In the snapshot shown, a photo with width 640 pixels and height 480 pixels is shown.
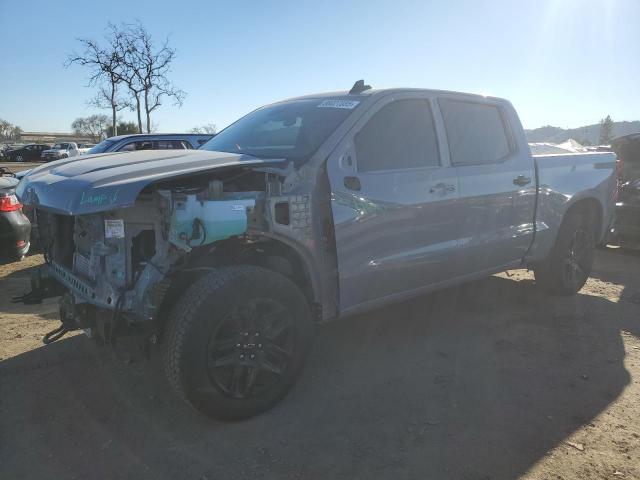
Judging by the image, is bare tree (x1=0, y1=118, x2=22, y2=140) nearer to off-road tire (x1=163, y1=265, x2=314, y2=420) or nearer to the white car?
the white car

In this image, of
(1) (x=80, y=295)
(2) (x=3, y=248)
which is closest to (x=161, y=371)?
(1) (x=80, y=295)

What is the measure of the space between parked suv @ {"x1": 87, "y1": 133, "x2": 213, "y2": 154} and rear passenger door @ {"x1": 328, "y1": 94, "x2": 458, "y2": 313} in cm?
609

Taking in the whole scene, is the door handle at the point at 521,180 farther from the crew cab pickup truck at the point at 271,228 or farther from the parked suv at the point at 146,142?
the parked suv at the point at 146,142

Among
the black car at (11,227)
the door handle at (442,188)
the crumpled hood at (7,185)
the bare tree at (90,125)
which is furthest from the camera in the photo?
the bare tree at (90,125)

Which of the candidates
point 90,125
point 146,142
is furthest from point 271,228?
point 90,125

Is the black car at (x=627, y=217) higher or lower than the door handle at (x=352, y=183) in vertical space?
lower

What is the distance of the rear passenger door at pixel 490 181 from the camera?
4.05 metres

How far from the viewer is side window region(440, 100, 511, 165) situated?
4051 mm

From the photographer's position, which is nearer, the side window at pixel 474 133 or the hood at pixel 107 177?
the hood at pixel 107 177

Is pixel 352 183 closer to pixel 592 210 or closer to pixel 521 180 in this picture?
pixel 521 180

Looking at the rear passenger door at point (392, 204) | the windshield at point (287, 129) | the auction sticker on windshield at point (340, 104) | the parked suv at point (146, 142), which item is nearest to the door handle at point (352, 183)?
the rear passenger door at point (392, 204)

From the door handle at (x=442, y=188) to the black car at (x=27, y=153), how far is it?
4233 centimetres

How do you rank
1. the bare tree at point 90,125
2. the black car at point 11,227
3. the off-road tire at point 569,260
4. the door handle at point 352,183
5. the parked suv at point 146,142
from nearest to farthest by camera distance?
the door handle at point 352,183 < the off-road tire at point 569,260 < the black car at point 11,227 < the parked suv at point 146,142 < the bare tree at point 90,125

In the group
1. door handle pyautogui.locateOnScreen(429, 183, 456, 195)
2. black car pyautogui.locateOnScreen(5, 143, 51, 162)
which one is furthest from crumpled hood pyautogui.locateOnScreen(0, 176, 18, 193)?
black car pyautogui.locateOnScreen(5, 143, 51, 162)
